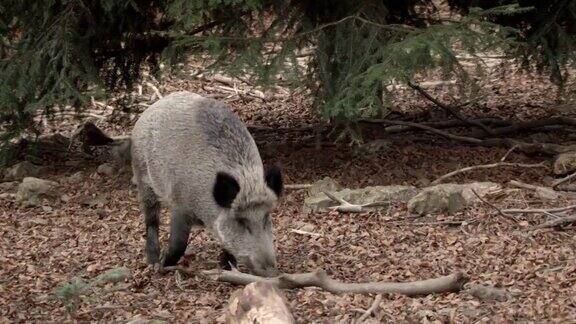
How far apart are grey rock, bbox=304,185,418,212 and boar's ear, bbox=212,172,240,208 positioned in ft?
7.44

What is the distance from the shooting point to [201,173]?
7617mm

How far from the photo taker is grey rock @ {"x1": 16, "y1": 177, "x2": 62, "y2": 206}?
1080 cm

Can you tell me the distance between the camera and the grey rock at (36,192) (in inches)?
425

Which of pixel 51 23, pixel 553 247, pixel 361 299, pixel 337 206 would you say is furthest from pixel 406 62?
pixel 51 23

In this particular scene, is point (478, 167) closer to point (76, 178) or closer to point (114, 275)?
point (114, 275)

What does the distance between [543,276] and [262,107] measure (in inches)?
356

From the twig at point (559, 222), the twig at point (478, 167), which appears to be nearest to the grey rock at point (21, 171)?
the twig at point (478, 167)

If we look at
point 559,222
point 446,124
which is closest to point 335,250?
point 559,222

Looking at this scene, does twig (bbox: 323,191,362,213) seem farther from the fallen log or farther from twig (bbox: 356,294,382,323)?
the fallen log

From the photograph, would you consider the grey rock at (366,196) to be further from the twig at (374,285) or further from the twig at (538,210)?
the twig at (374,285)

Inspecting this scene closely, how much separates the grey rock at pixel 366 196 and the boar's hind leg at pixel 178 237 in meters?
2.00

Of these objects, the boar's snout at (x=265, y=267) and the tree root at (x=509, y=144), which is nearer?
A: the boar's snout at (x=265, y=267)

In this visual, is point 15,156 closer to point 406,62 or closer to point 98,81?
point 98,81

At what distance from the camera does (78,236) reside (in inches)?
374
